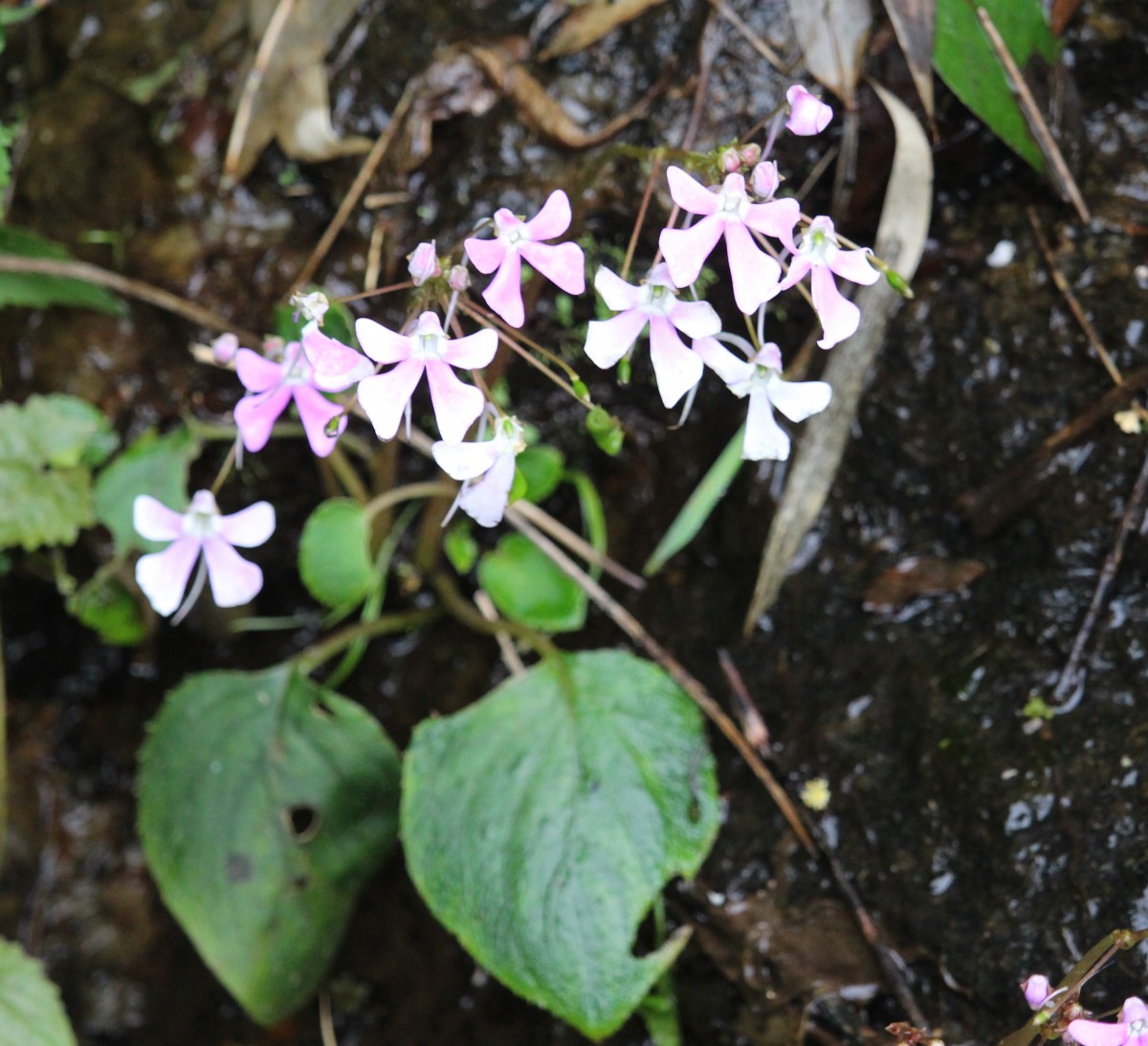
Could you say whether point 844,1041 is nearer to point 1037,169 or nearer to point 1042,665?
point 1042,665

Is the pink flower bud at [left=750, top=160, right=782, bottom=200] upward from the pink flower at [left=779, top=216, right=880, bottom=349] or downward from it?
upward

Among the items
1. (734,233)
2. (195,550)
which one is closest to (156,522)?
(195,550)

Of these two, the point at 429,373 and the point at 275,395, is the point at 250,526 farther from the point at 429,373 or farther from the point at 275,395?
the point at 429,373

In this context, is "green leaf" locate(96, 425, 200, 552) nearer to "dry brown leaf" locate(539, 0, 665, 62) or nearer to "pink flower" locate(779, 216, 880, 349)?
"dry brown leaf" locate(539, 0, 665, 62)

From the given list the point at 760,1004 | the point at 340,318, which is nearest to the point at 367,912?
the point at 760,1004

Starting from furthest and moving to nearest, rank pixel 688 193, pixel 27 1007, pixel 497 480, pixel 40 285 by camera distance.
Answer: pixel 40 285, pixel 27 1007, pixel 497 480, pixel 688 193

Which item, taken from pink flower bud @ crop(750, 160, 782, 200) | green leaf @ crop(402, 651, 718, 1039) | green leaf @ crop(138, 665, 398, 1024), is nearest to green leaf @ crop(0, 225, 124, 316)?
green leaf @ crop(138, 665, 398, 1024)

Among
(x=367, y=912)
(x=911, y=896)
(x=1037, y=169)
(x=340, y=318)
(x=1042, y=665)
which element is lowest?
(x=367, y=912)
